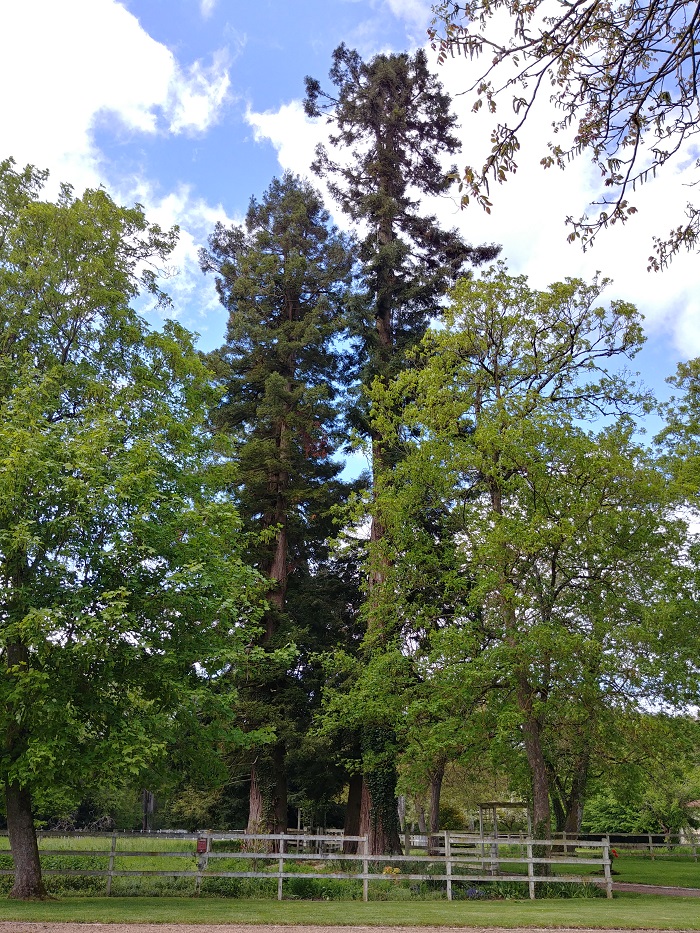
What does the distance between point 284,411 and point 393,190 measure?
8.39 m

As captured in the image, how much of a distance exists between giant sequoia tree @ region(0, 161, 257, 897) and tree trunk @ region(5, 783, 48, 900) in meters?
0.03

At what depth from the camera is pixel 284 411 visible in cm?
2555

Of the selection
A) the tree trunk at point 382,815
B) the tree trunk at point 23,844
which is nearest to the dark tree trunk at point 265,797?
the tree trunk at point 382,815

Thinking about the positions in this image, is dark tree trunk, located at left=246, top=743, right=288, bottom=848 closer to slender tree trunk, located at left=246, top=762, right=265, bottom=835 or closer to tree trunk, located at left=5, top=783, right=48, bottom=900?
slender tree trunk, located at left=246, top=762, right=265, bottom=835

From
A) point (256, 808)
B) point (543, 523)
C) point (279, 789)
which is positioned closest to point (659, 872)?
point (279, 789)

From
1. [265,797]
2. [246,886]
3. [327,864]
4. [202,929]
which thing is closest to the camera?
[202,929]

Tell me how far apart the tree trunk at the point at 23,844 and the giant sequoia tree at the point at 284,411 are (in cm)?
972

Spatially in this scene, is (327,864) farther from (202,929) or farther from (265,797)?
(202,929)

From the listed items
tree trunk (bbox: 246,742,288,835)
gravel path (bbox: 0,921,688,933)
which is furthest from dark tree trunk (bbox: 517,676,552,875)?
tree trunk (bbox: 246,742,288,835)

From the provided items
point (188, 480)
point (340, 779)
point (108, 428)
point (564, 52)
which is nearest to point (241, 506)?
point (340, 779)

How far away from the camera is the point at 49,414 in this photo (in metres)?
14.1

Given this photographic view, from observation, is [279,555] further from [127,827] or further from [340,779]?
[127,827]

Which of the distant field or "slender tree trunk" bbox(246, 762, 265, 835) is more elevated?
"slender tree trunk" bbox(246, 762, 265, 835)

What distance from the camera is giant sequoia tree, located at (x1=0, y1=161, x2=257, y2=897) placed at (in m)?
11.0
